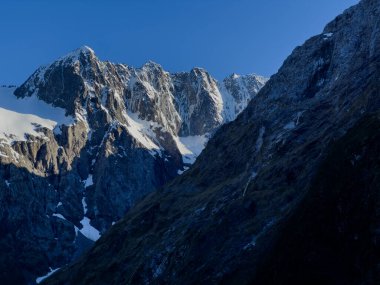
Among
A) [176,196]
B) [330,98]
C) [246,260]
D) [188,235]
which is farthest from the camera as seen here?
[176,196]

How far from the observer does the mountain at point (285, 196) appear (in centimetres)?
5675

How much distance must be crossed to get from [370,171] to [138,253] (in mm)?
65604

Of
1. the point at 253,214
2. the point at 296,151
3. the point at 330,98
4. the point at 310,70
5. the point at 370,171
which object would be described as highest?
the point at 310,70

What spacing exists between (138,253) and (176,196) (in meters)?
26.6

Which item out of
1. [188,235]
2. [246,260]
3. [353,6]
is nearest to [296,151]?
[188,235]

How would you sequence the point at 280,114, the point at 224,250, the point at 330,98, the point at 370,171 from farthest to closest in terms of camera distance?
the point at 280,114 < the point at 330,98 < the point at 224,250 < the point at 370,171

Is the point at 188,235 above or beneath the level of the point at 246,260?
above

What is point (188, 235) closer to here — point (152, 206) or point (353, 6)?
point (152, 206)

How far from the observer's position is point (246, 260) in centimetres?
7562

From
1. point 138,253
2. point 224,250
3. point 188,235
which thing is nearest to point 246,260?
point 224,250

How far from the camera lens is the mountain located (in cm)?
5675

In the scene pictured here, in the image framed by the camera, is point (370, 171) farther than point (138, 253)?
No

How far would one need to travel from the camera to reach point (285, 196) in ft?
278

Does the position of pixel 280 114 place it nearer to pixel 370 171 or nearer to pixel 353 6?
pixel 353 6
